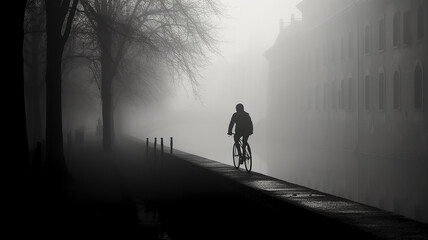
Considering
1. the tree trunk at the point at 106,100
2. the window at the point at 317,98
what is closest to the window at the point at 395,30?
the tree trunk at the point at 106,100

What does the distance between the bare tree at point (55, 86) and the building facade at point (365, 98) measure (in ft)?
24.3

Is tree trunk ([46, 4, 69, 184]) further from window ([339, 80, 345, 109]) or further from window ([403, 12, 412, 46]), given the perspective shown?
window ([339, 80, 345, 109])

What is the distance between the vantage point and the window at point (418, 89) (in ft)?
104

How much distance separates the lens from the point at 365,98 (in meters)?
39.2

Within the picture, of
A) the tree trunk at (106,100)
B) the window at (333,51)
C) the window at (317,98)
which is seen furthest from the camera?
the window at (317,98)

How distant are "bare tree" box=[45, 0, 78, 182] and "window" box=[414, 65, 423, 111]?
19.1 meters

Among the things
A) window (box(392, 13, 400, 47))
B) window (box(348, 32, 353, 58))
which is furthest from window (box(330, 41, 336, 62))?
window (box(392, 13, 400, 47))

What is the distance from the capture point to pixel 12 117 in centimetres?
942

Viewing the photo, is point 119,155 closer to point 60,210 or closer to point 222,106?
point 60,210

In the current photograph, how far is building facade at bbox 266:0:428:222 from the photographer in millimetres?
22112

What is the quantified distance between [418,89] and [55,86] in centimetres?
1966

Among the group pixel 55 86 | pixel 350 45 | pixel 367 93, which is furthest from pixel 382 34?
pixel 55 86

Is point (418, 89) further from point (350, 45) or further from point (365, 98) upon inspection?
point (350, 45)

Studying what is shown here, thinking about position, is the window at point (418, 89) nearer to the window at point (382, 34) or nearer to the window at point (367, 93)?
the window at point (382, 34)
